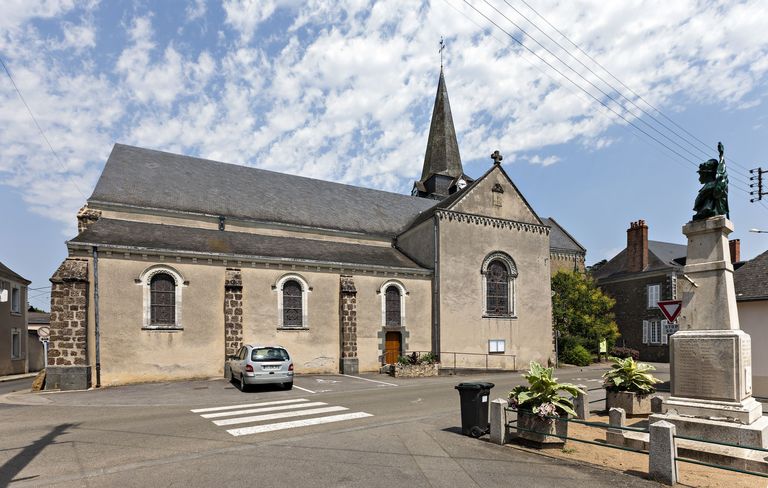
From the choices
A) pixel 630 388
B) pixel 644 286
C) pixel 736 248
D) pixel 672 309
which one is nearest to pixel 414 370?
pixel 630 388

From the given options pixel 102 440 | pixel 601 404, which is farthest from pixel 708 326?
pixel 102 440

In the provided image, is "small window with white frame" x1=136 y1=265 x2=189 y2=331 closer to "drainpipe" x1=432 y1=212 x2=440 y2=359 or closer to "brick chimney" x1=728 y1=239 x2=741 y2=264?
"drainpipe" x1=432 y1=212 x2=440 y2=359

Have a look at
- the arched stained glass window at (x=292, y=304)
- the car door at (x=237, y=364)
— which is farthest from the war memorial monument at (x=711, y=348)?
the arched stained glass window at (x=292, y=304)

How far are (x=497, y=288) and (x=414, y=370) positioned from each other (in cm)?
707

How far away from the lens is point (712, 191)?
7.99 m

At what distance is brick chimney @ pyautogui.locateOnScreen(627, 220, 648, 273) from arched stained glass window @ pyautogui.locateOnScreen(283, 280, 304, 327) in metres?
27.4

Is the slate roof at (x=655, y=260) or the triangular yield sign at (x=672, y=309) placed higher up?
the slate roof at (x=655, y=260)

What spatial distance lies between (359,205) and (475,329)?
9.95 meters

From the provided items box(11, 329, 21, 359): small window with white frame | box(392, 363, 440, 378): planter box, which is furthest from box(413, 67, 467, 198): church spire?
box(11, 329, 21, 359): small window with white frame

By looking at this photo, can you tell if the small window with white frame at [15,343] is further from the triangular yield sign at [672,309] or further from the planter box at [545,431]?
the triangular yield sign at [672,309]

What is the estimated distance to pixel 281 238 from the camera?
21.5m

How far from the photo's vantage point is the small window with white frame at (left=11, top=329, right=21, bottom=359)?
85.7ft

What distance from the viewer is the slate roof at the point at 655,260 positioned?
1282 inches

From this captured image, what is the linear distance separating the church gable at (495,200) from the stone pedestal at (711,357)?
14.5 m
